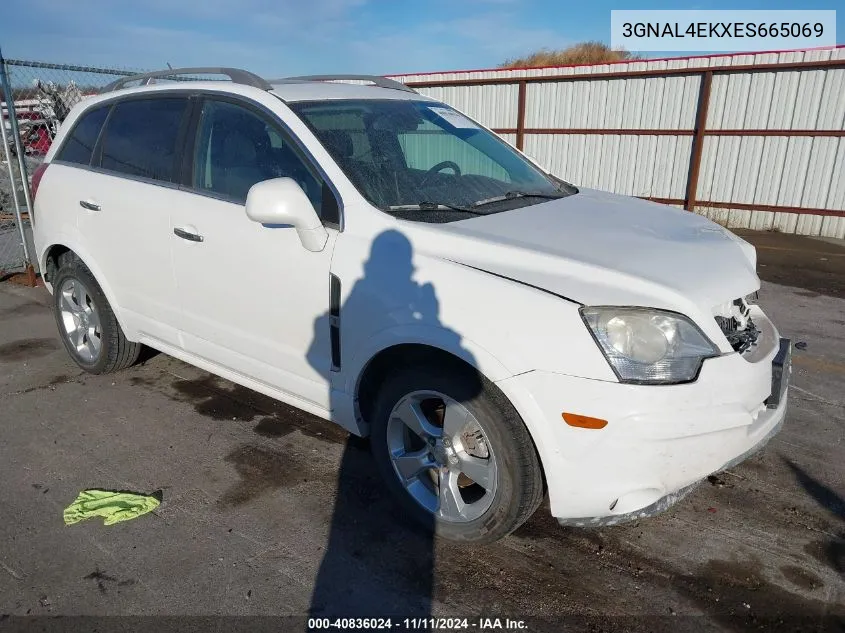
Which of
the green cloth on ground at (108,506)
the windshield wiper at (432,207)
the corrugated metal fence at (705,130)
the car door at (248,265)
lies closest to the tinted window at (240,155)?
the car door at (248,265)

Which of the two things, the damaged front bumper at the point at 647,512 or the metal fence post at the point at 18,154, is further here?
the metal fence post at the point at 18,154

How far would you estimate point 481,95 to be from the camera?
14.6 m

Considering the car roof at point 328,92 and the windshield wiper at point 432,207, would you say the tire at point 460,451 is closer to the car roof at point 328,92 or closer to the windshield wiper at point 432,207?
the windshield wiper at point 432,207

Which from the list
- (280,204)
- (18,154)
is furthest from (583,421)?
(18,154)

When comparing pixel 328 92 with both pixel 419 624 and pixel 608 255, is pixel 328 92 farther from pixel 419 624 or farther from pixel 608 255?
pixel 419 624

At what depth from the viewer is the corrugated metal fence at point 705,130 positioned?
10680 mm

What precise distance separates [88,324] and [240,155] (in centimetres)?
203

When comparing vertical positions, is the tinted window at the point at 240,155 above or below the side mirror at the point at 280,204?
above

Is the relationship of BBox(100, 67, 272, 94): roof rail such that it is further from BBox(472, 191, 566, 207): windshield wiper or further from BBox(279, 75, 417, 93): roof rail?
BBox(472, 191, 566, 207): windshield wiper

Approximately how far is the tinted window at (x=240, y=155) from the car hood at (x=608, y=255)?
0.85 m

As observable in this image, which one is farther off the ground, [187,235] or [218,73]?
[218,73]

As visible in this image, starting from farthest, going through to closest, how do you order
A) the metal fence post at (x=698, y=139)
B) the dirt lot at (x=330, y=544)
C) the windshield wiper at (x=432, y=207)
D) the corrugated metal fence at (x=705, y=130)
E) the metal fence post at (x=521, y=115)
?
the metal fence post at (x=521, y=115) < the metal fence post at (x=698, y=139) < the corrugated metal fence at (x=705, y=130) < the windshield wiper at (x=432, y=207) < the dirt lot at (x=330, y=544)

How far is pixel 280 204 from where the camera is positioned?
8.80ft

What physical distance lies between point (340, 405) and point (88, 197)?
2.33 m
